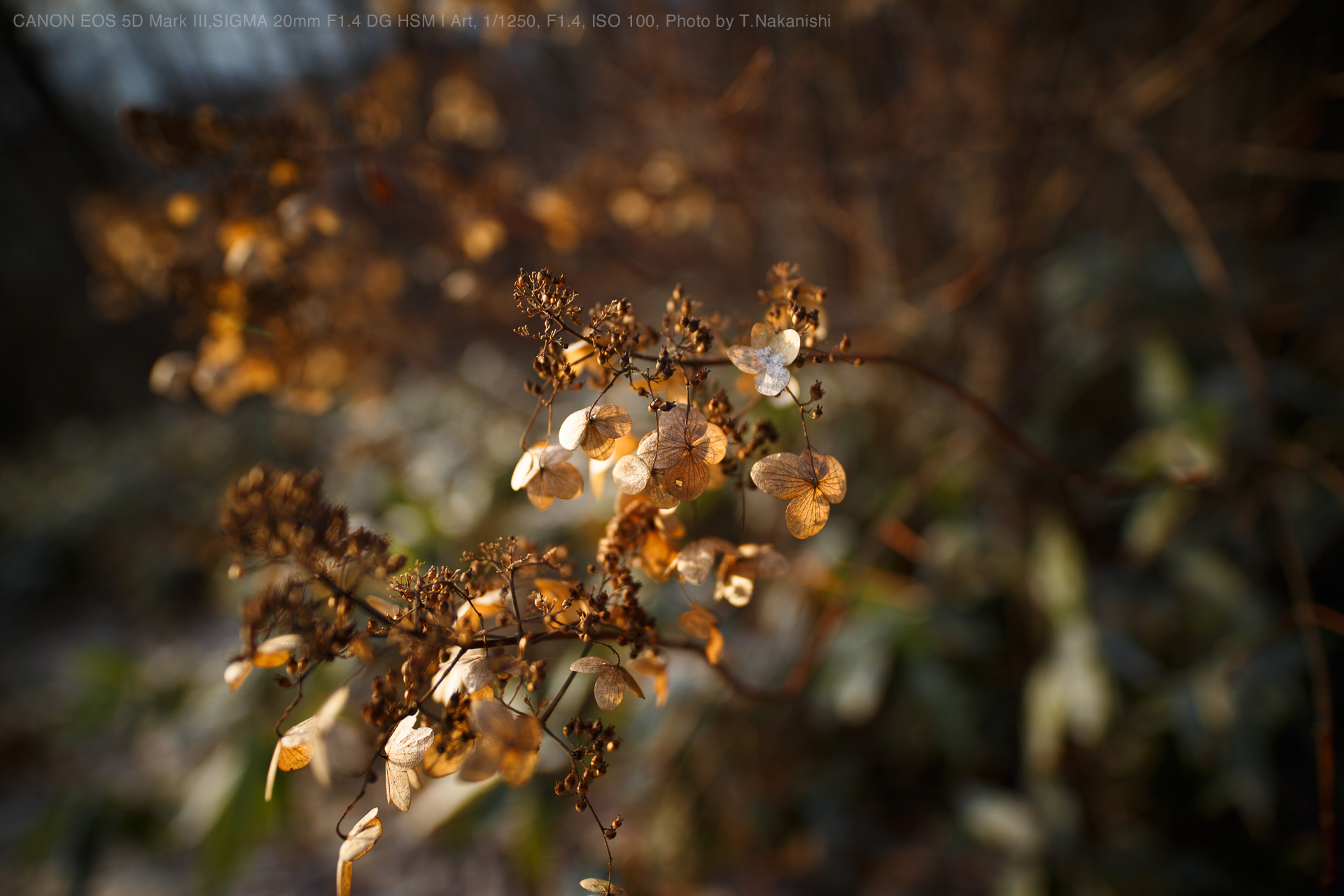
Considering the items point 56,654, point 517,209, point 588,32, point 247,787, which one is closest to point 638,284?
point 588,32

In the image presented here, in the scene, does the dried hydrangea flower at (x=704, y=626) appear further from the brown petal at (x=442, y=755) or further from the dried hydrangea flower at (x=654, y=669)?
the brown petal at (x=442, y=755)

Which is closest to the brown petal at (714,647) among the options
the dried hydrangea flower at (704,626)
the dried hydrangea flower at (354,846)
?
the dried hydrangea flower at (704,626)

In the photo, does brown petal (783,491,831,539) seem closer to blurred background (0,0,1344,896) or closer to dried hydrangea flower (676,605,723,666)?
dried hydrangea flower (676,605,723,666)

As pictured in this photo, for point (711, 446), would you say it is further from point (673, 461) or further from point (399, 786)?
point (399, 786)

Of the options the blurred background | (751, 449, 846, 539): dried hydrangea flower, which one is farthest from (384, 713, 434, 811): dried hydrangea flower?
the blurred background

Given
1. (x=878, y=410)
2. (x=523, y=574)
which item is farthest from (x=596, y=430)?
(x=878, y=410)
